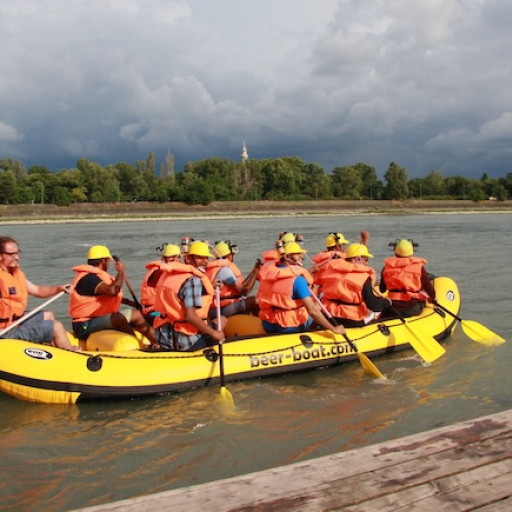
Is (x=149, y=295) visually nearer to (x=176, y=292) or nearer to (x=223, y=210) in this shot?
(x=176, y=292)

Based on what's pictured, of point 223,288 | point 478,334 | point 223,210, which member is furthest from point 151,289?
point 223,210

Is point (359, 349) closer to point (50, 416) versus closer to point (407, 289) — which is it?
point (407, 289)

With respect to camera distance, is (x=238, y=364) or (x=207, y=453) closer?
(x=207, y=453)

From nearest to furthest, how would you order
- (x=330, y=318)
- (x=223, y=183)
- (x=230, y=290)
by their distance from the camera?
(x=330, y=318), (x=230, y=290), (x=223, y=183)

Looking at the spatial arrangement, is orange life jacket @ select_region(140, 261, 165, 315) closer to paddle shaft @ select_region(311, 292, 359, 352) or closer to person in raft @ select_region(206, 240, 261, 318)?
person in raft @ select_region(206, 240, 261, 318)

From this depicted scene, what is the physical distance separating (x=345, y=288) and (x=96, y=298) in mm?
2797

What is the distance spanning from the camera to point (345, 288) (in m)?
6.58

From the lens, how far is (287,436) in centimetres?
469

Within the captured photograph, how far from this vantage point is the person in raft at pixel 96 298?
5926mm

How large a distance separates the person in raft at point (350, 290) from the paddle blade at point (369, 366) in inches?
23.0

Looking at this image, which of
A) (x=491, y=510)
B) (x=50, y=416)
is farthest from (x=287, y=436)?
(x=491, y=510)

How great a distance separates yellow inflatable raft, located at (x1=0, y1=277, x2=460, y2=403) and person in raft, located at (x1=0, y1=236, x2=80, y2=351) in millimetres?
309

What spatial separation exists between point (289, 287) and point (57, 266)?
524 inches

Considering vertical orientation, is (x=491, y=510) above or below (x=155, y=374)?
above
